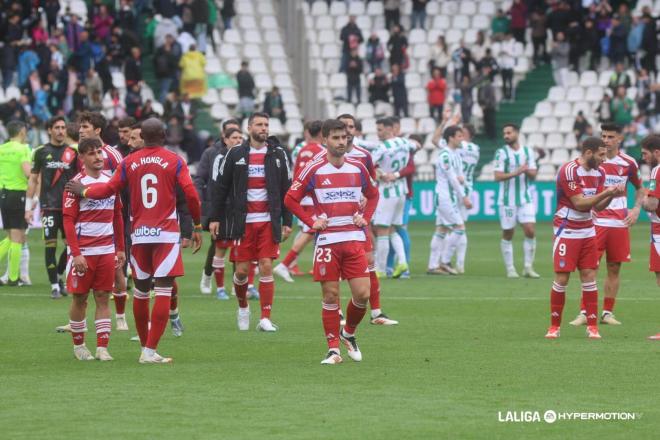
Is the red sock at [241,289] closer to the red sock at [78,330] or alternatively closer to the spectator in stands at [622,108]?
the red sock at [78,330]

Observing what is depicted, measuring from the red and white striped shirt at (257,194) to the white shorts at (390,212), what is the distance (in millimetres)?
5992

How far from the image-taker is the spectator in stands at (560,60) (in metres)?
41.6

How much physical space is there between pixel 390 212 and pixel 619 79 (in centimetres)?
2039

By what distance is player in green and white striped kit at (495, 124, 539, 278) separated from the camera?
2173 cm

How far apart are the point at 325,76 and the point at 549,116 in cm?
680

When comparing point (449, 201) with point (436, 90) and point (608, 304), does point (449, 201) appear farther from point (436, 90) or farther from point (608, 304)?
point (436, 90)

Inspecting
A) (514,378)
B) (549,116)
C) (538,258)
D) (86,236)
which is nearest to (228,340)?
(86,236)

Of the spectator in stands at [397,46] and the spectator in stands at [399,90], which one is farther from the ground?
the spectator in stands at [397,46]

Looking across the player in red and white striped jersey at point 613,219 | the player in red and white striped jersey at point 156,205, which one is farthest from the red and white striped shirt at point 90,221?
the player in red and white striped jersey at point 613,219

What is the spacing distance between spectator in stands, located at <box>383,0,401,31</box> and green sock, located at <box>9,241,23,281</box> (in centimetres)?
2373

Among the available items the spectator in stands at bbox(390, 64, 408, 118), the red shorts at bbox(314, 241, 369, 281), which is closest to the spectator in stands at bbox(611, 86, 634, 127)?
the spectator in stands at bbox(390, 64, 408, 118)

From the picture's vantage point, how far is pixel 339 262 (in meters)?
12.2

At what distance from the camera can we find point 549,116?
40875 millimetres

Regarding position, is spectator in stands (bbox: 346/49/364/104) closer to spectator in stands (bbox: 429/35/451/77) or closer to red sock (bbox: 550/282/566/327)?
spectator in stands (bbox: 429/35/451/77)
